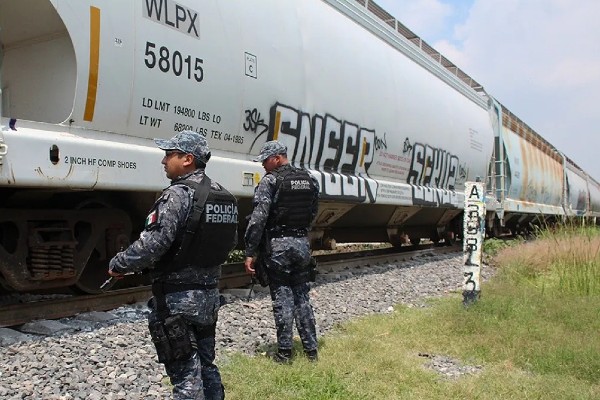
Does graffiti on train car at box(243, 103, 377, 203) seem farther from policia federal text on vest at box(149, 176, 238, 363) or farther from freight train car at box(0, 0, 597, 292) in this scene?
policia federal text on vest at box(149, 176, 238, 363)

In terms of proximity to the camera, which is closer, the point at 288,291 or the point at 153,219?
the point at 153,219

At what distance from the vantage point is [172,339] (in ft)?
8.43

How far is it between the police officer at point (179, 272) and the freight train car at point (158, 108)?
1.58m

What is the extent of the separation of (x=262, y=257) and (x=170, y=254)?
1648 mm

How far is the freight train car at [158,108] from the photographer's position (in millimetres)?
4152

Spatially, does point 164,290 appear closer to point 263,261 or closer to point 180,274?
point 180,274

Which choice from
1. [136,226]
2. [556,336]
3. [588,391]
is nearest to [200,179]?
Result: [588,391]

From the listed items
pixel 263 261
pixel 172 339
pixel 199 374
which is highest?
pixel 263 261

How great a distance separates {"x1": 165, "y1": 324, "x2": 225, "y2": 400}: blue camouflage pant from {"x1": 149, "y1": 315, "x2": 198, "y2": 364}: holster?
74 mm

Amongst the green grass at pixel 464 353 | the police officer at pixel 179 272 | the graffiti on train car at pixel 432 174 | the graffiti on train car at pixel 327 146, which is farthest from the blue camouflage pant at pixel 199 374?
the graffiti on train car at pixel 432 174

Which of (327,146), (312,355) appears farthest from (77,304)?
(327,146)

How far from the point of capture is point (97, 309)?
195 inches

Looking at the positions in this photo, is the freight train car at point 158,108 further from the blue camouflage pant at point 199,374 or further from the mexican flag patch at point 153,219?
the blue camouflage pant at point 199,374

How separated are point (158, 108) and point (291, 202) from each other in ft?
5.04
